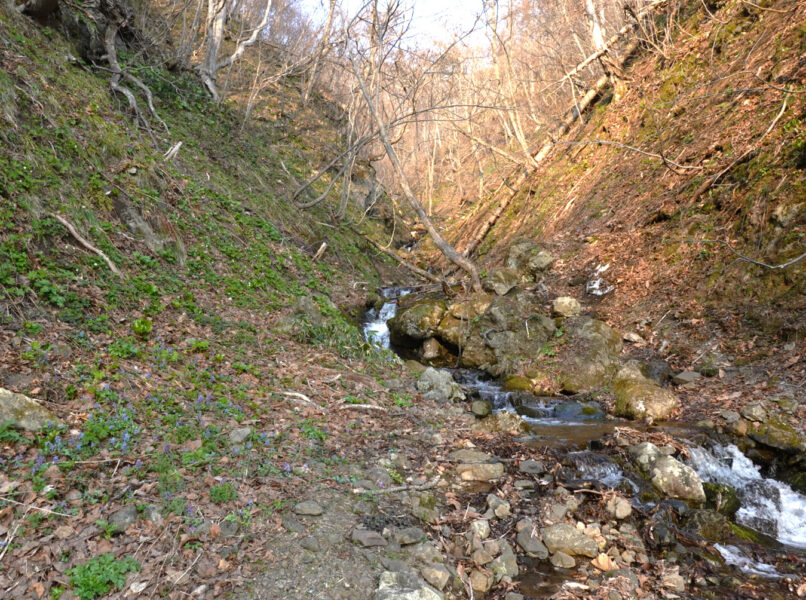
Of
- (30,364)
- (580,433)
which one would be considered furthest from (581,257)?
(30,364)

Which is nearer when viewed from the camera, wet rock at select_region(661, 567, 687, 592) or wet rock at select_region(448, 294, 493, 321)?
wet rock at select_region(661, 567, 687, 592)

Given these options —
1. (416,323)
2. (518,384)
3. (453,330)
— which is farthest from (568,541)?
(416,323)

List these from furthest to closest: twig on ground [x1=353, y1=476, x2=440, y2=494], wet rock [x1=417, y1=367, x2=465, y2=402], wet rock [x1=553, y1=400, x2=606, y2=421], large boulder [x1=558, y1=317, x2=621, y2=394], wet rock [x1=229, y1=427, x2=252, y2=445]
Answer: large boulder [x1=558, y1=317, x2=621, y2=394], wet rock [x1=417, y1=367, x2=465, y2=402], wet rock [x1=553, y1=400, x2=606, y2=421], wet rock [x1=229, y1=427, x2=252, y2=445], twig on ground [x1=353, y1=476, x2=440, y2=494]

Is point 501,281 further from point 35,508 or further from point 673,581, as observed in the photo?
point 35,508

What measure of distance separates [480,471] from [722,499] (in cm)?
278

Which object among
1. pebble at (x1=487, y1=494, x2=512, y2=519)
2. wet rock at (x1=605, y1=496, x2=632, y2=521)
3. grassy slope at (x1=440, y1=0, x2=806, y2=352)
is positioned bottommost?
pebble at (x1=487, y1=494, x2=512, y2=519)

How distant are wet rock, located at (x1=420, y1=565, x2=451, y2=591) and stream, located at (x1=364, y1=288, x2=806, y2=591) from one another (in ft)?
8.29

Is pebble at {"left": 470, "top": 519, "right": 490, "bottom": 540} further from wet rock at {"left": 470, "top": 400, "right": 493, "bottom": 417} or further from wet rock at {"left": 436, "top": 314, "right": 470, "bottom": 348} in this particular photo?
wet rock at {"left": 436, "top": 314, "right": 470, "bottom": 348}

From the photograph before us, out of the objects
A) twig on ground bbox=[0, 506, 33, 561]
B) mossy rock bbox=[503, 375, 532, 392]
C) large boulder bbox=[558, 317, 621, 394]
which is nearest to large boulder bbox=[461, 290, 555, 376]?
mossy rock bbox=[503, 375, 532, 392]

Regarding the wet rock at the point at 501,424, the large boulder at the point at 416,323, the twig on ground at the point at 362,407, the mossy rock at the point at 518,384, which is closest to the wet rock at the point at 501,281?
the large boulder at the point at 416,323

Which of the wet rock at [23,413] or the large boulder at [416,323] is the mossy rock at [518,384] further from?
the wet rock at [23,413]

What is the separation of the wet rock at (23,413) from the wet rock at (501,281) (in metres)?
10.2

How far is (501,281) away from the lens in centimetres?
1266

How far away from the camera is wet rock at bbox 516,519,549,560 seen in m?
4.27
